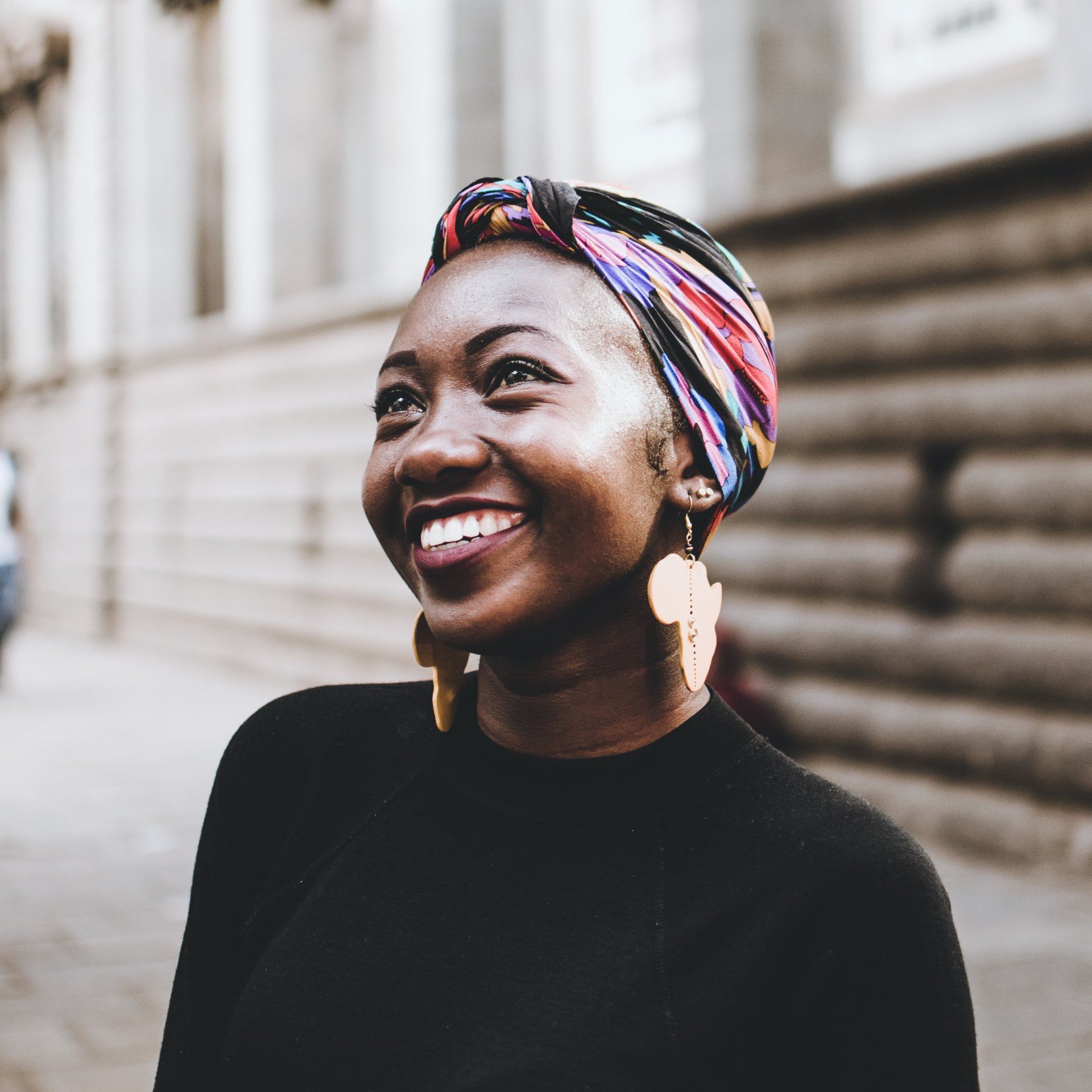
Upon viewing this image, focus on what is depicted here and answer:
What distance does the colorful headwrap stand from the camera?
1495mm

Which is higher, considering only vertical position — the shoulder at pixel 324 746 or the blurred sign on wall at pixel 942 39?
the blurred sign on wall at pixel 942 39

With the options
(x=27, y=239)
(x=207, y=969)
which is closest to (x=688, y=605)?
(x=207, y=969)

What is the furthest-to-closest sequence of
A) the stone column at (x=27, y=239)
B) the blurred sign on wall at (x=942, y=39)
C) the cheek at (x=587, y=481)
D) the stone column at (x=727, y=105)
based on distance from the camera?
the stone column at (x=27, y=239) → the stone column at (x=727, y=105) → the blurred sign on wall at (x=942, y=39) → the cheek at (x=587, y=481)

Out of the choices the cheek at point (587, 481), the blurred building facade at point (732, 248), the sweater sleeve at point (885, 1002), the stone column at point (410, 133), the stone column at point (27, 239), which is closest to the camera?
the sweater sleeve at point (885, 1002)

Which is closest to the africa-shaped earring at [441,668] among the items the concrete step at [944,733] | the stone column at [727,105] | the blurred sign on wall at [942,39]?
the concrete step at [944,733]

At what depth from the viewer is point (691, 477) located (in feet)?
5.11

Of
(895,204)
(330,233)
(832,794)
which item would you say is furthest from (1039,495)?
(330,233)

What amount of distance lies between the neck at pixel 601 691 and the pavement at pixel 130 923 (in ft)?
8.23

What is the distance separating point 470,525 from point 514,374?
0.15m

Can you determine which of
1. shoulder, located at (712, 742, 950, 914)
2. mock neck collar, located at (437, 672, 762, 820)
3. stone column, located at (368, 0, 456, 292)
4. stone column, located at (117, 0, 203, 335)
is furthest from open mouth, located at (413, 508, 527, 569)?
stone column, located at (117, 0, 203, 335)

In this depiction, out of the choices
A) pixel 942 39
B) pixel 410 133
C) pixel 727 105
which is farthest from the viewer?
pixel 410 133

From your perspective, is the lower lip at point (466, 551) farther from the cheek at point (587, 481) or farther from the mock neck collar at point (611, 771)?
the mock neck collar at point (611, 771)

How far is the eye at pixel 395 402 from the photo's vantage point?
158cm

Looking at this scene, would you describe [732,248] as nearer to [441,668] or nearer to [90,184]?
[441,668]
